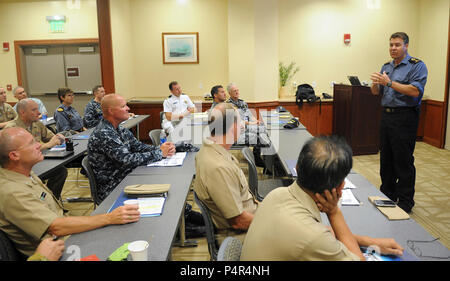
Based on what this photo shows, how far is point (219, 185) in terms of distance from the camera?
77.9 inches

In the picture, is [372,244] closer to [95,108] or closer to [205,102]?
[95,108]

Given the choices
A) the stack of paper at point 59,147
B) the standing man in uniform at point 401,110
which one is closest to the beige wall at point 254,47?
the standing man in uniform at point 401,110

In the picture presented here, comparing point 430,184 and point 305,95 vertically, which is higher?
point 305,95

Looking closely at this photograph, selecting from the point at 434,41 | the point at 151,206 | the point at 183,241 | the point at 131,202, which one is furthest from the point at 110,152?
the point at 434,41

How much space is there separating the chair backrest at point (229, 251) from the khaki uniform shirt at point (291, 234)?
0.07 meters

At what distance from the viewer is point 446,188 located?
4723 mm

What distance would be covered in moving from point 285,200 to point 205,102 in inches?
256

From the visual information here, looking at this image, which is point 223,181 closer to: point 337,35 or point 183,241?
point 183,241

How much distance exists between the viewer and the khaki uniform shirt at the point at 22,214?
72.4 inches

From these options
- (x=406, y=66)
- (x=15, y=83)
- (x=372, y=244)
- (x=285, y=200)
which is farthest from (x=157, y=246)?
(x=15, y=83)

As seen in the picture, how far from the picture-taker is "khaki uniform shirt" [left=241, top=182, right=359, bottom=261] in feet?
3.95

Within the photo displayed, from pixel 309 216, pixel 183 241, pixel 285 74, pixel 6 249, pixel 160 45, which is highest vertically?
pixel 160 45

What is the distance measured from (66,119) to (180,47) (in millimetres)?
3557

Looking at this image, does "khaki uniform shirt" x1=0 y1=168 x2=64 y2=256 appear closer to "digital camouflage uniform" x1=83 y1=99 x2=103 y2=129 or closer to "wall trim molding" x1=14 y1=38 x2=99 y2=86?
"digital camouflage uniform" x1=83 y1=99 x2=103 y2=129
